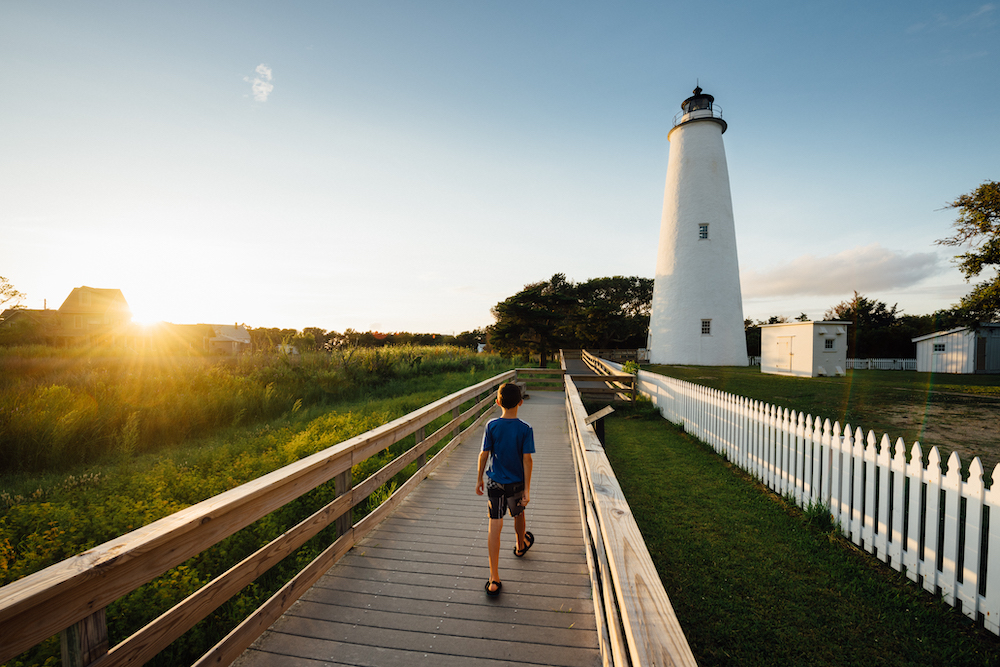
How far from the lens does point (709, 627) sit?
2.93 m

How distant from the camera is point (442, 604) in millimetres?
2824

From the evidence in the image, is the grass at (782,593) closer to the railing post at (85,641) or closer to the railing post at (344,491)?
the railing post at (344,491)

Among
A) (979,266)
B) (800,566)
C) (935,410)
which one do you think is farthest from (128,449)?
(979,266)

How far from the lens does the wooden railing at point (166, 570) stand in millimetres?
1254

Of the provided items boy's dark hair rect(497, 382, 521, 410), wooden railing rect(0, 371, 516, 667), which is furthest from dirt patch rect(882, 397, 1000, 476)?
wooden railing rect(0, 371, 516, 667)

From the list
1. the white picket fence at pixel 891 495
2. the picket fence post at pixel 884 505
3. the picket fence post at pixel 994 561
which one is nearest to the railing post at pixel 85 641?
the white picket fence at pixel 891 495

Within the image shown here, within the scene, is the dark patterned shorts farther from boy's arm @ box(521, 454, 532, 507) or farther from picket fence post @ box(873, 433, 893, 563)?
picket fence post @ box(873, 433, 893, 563)

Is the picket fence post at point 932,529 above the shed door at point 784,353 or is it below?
below

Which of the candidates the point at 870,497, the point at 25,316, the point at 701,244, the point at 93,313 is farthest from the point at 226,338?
the point at 870,497

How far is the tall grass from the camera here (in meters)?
6.16

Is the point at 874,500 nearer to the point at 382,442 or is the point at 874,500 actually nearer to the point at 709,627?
the point at 709,627

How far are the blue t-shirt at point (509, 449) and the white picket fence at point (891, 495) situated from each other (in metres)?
2.42

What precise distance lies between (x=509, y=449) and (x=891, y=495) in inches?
186

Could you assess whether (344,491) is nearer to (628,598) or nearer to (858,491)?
(628,598)
